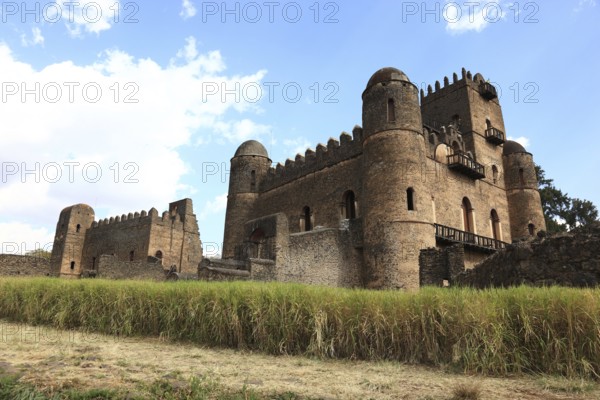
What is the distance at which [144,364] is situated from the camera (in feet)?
17.5

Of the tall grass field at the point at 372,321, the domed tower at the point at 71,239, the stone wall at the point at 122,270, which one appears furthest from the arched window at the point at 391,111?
the domed tower at the point at 71,239

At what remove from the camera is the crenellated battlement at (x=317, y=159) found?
20.8m

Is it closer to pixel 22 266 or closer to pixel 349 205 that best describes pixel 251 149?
→ pixel 349 205

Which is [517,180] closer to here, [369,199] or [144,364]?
[369,199]

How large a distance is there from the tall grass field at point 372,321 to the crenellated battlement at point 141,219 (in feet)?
64.7

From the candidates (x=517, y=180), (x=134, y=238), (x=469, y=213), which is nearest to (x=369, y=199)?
(x=469, y=213)

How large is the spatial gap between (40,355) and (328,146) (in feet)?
59.2

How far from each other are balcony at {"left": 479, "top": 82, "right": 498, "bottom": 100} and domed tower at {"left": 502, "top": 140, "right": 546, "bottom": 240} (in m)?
3.10

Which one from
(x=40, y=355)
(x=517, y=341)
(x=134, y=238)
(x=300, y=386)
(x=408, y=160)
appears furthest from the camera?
(x=134, y=238)

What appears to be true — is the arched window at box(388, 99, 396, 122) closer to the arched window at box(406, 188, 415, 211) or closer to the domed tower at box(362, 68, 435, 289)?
the domed tower at box(362, 68, 435, 289)

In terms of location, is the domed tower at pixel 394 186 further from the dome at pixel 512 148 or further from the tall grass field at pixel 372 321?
the tall grass field at pixel 372 321

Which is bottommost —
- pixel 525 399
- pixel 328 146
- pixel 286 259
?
pixel 525 399

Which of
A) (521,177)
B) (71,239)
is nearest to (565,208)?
(521,177)

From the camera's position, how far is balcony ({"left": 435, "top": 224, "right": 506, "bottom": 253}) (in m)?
18.5
